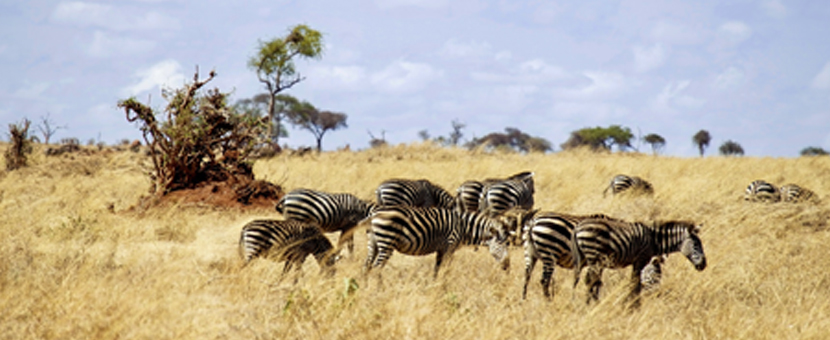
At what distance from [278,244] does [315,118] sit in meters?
51.0

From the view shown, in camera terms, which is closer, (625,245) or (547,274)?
(625,245)

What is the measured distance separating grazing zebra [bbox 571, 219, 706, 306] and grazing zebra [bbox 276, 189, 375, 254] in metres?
4.86

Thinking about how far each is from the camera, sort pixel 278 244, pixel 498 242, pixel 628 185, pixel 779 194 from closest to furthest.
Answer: pixel 278 244 → pixel 498 242 → pixel 779 194 → pixel 628 185

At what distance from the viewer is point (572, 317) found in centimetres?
666

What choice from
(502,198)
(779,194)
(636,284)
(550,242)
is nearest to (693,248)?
(636,284)

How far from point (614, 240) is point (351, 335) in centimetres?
335

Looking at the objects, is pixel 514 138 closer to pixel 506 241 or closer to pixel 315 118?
pixel 315 118

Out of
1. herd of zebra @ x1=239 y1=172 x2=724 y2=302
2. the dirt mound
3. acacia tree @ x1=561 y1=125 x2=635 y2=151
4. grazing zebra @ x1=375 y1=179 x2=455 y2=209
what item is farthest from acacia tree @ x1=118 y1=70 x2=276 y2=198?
acacia tree @ x1=561 y1=125 x2=635 y2=151

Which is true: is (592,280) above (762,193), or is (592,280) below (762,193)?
below

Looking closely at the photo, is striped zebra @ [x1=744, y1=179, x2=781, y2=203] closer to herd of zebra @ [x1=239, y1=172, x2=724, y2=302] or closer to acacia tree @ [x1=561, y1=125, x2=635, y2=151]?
herd of zebra @ [x1=239, y1=172, x2=724, y2=302]

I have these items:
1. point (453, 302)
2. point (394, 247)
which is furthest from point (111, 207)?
point (453, 302)

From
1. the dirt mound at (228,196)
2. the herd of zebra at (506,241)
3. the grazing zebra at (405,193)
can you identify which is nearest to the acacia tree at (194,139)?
the dirt mound at (228,196)

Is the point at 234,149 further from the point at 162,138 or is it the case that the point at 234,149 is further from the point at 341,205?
the point at 341,205

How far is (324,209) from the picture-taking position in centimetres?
1189
